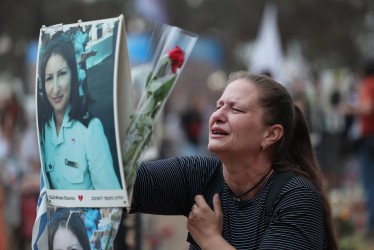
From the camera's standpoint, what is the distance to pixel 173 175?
2.57 meters

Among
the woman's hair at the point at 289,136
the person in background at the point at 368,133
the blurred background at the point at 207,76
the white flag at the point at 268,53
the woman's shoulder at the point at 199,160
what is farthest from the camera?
the white flag at the point at 268,53

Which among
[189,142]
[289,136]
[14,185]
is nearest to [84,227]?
[289,136]

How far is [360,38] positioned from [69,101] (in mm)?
28596

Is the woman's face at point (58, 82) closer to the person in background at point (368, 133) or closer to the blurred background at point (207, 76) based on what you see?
the blurred background at point (207, 76)

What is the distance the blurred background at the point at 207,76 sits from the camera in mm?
6449

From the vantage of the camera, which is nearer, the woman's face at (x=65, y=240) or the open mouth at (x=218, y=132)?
the woman's face at (x=65, y=240)

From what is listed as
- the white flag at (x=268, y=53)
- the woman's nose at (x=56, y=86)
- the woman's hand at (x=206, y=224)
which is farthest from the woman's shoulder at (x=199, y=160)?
the white flag at (x=268, y=53)

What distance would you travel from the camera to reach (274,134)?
2520 millimetres

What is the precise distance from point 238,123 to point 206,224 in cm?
39

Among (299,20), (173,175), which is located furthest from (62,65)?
(299,20)

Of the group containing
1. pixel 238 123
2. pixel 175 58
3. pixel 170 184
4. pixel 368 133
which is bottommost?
pixel 368 133

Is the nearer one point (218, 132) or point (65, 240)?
point (65, 240)

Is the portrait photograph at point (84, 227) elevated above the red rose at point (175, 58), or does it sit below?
below

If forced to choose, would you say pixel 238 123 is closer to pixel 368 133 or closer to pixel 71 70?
pixel 71 70
